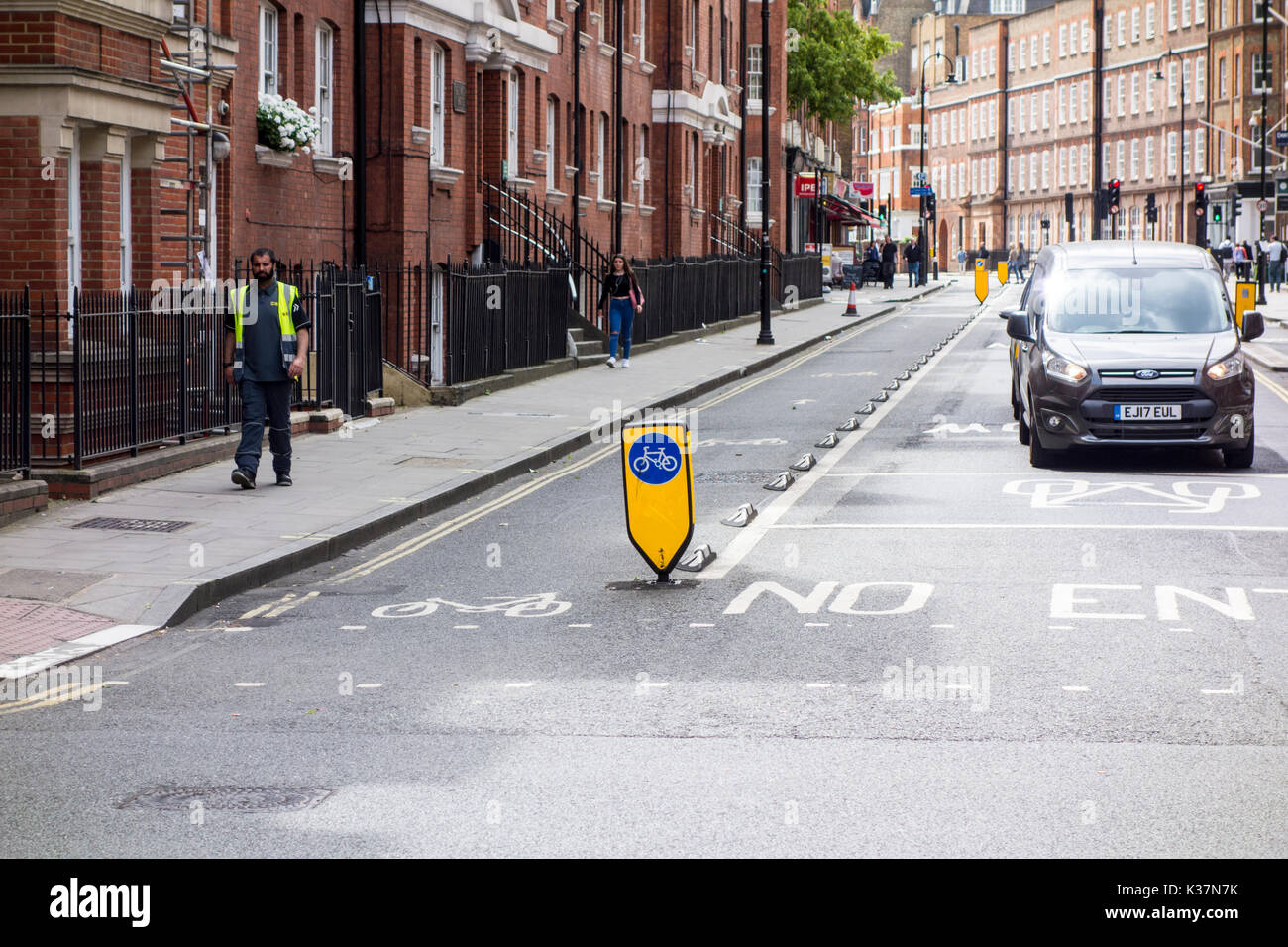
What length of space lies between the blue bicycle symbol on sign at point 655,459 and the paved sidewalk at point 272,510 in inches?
94.2

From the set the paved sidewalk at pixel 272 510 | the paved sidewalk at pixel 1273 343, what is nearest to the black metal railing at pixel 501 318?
the paved sidewalk at pixel 272 510

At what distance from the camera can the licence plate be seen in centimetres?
1540

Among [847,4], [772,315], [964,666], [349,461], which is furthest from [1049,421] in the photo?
[847,4]

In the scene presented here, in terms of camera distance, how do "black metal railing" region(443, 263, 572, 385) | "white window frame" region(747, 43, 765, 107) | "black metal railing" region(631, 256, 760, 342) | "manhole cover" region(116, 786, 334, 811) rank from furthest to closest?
"white window frame" region(747, 43, 765, 107)
"black metal railing" region(631, 256, 760, 342)
"black metal railing" region(443, 263, 572, 385)
"manhole cover" region(116, 786, 334, 811)

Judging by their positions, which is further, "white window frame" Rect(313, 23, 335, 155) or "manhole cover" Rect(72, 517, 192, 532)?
"white window frame" Rect(313, 23, 335, 155)

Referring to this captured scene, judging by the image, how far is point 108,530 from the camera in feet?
40.2

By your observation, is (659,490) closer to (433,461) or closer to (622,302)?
(433,461)

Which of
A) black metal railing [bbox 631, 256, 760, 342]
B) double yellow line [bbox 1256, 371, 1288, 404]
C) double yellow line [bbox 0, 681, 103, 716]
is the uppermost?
black metal railing [bbox 631, 256, 760, 342]

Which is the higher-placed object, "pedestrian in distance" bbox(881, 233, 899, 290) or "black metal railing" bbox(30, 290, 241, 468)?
"pedestrian in distance" bbox(881, 233, 899, 290)

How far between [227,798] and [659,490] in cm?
460

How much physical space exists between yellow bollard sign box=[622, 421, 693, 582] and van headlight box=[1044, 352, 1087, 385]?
6.12 meters

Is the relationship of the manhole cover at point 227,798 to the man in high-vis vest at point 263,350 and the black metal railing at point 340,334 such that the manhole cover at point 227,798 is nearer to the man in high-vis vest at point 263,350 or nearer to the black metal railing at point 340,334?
Answer: the man in high-vis vest at point 263,350

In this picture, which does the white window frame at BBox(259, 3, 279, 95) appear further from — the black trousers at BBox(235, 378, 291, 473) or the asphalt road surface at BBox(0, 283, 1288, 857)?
the asphalt road surface at BBox(0, 283, 1288, 857)

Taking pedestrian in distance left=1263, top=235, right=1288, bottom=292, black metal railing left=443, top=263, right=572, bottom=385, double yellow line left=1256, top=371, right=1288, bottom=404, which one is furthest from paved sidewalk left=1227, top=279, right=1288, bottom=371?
black metal railing left=443, top=263, right=572, bottom=385
